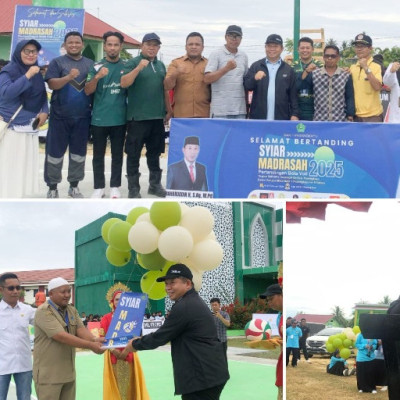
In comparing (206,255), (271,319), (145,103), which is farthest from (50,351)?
(145,103)

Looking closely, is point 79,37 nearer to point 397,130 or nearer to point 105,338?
point 397,130

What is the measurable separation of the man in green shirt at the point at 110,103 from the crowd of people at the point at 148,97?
1 cm

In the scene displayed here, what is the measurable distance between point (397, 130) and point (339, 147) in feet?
1.88

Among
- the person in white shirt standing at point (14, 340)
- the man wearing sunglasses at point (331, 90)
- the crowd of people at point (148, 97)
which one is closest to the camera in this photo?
the person in white shirt standing at point (14, 340)

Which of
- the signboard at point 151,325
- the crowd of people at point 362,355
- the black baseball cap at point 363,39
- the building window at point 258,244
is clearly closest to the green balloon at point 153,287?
the signboard at point 151,325

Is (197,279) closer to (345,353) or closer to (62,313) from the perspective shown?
(62,313)

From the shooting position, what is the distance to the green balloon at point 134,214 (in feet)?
16.9

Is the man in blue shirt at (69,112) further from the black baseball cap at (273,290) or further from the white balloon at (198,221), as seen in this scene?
the black baseball cap at (273,290)

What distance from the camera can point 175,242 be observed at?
512 centimetres

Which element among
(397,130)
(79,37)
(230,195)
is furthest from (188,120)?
(397,130)

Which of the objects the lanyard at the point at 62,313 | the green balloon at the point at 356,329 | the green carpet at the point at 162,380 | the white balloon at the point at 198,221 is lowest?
the green carpet at the point at 162,380

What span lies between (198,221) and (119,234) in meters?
0.49

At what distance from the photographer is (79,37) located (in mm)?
8500

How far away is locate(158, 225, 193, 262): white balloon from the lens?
5.10 metres
